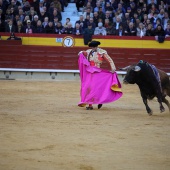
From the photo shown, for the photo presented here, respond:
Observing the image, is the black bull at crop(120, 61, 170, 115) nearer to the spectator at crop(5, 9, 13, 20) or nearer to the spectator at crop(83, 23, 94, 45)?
the spectator at crop(83, 23, 94, 45)

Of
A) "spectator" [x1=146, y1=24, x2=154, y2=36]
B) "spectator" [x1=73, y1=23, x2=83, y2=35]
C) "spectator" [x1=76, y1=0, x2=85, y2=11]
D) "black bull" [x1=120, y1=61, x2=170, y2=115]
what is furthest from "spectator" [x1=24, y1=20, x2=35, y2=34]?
"black bull" [x1=120, y1=61, x2=170, y2=115]

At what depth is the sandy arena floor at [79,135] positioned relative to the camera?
20.4 ft

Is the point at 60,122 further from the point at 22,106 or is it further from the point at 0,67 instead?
the point at 0,67

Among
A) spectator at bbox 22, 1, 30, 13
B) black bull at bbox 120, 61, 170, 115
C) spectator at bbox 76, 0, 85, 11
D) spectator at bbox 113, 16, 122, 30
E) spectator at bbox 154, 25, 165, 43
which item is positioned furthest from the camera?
spectator at bbox 76, 0, 85, 11

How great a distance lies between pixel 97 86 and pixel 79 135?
3104mm

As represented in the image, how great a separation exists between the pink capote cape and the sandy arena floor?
0.61ft

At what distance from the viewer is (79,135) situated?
784 cm

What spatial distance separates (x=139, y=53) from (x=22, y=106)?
6899 mm

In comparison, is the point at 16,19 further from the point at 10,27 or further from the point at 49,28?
the point at 49,28

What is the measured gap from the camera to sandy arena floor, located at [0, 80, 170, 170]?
6211 mm

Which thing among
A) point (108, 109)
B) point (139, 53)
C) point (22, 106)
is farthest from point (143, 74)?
point (139, 53)

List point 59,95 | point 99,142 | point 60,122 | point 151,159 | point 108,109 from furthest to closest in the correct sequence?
point 59,95
point 108,109
point 60,122
point 99,142
point 151,159

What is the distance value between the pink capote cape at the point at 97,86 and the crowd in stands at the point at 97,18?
5.76 m

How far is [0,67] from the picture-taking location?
696 inches
